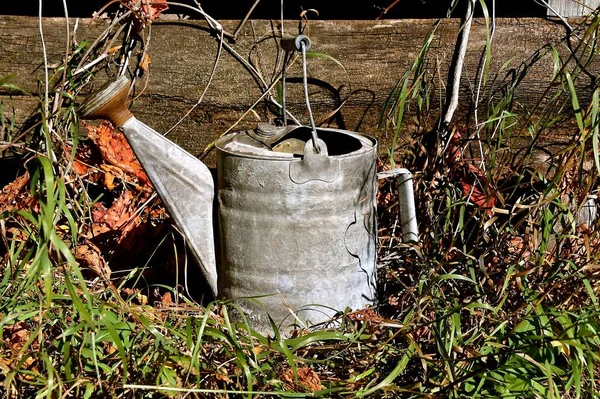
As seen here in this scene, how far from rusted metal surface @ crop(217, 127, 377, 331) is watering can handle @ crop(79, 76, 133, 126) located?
0.90 feet

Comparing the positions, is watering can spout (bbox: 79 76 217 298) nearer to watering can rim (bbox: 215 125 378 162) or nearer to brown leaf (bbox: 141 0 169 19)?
watering can rim (bbox: 215 125 378 162)

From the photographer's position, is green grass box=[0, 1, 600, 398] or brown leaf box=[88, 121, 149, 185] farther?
brown leaf box=[88, 121, 149, 185]

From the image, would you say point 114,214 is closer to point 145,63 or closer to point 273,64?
point 145,63

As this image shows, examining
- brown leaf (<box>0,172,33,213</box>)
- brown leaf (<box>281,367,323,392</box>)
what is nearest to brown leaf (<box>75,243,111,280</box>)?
brown leaf (<box>0,172,33,213</box>)

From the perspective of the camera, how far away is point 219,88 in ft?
8.39

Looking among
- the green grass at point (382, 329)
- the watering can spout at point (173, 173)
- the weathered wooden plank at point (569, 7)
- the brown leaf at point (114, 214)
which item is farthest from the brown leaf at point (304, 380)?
the weathered wooden plank at point (569, 7)

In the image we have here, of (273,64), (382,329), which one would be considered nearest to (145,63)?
(273,64)

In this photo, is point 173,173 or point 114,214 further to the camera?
point 114,214

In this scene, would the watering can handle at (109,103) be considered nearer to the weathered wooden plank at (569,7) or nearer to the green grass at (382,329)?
the green grass at (382,329)

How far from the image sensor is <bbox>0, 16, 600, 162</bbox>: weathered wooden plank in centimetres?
250

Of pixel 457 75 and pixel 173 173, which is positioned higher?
pixel 457 75

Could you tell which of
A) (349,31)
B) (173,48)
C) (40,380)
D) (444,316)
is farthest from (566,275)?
(173,48)

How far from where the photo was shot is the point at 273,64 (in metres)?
2.54

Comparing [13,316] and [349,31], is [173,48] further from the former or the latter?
[13,316]
